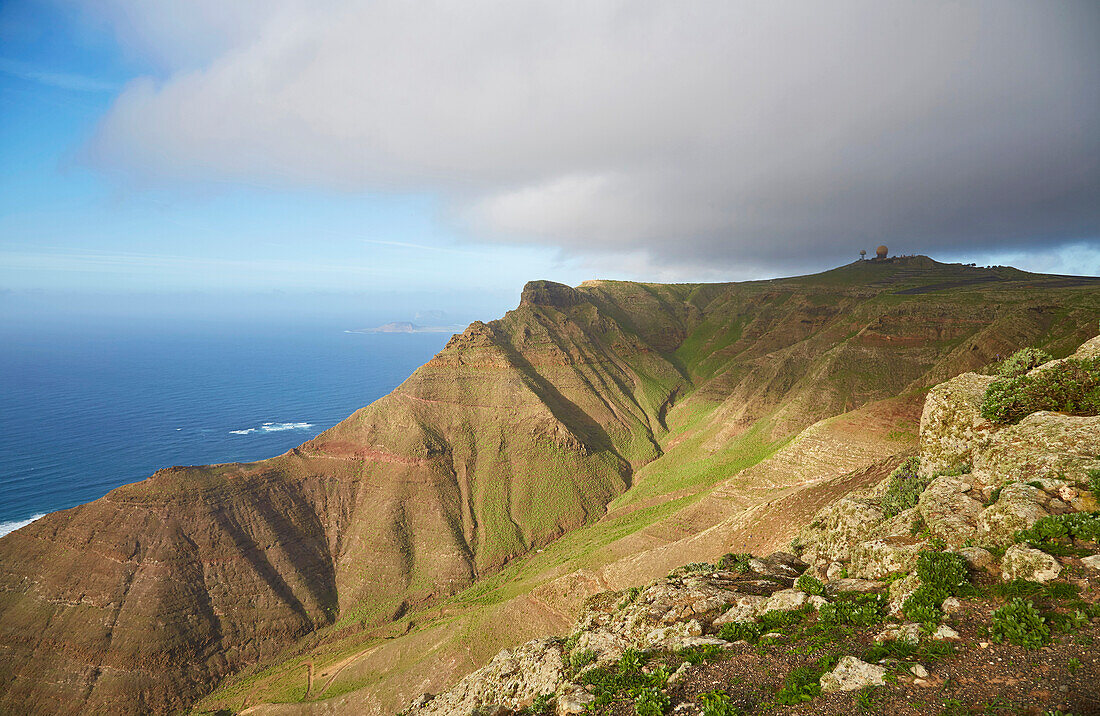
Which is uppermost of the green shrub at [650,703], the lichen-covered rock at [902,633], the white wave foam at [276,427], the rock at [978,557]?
the rock at [978,557]

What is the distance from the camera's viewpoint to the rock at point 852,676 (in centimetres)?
1016

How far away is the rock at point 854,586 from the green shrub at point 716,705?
5.83 m

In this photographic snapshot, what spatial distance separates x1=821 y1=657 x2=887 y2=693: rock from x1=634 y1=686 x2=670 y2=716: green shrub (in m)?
3.86

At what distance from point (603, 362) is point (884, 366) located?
6038 cm

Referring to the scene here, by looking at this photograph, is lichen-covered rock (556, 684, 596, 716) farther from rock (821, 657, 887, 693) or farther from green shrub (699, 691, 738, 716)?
rock (821, 657, 887, 693)

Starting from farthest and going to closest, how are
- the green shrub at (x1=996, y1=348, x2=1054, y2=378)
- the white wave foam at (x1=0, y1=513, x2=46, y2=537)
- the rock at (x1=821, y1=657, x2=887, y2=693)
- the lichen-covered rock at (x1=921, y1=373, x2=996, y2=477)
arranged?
1. the white wave foam at (x1=0, y1=513, x2=46, y2=537)
2. the green shrub at (x1=996, y1=348, x2=1054, y2=378)
3. the lichen-covered rock at (x1=921, y1=373, x2=996, y2=477)
4. the rock at (x1=821, y1=657, x2=887, y2=693)

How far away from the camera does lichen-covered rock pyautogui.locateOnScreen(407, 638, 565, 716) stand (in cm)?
1639

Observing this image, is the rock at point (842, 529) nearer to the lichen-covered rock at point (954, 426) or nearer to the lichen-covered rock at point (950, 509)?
the lichen-covered rock at point (950, 509)

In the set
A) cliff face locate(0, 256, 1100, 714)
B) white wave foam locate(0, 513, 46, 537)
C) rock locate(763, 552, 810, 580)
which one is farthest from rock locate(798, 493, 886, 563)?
white wave foam locate(0, 513, 46, 537)

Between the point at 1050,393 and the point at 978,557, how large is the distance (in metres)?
8.62

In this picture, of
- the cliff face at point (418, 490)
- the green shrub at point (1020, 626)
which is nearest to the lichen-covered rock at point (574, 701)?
the green shrub at point (1020, 626)

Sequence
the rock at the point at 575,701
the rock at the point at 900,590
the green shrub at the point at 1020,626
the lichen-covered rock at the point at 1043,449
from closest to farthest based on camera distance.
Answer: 1. the green shrub at the point at 1020,626
2. the rock at the point at 900,590
3. the rock at the point at 575,701
4. the lichen-covered rock at the point at 1043,449

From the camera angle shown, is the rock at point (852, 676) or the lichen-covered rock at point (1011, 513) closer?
the rock at point (852, 676)

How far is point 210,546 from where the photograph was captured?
59969mm
